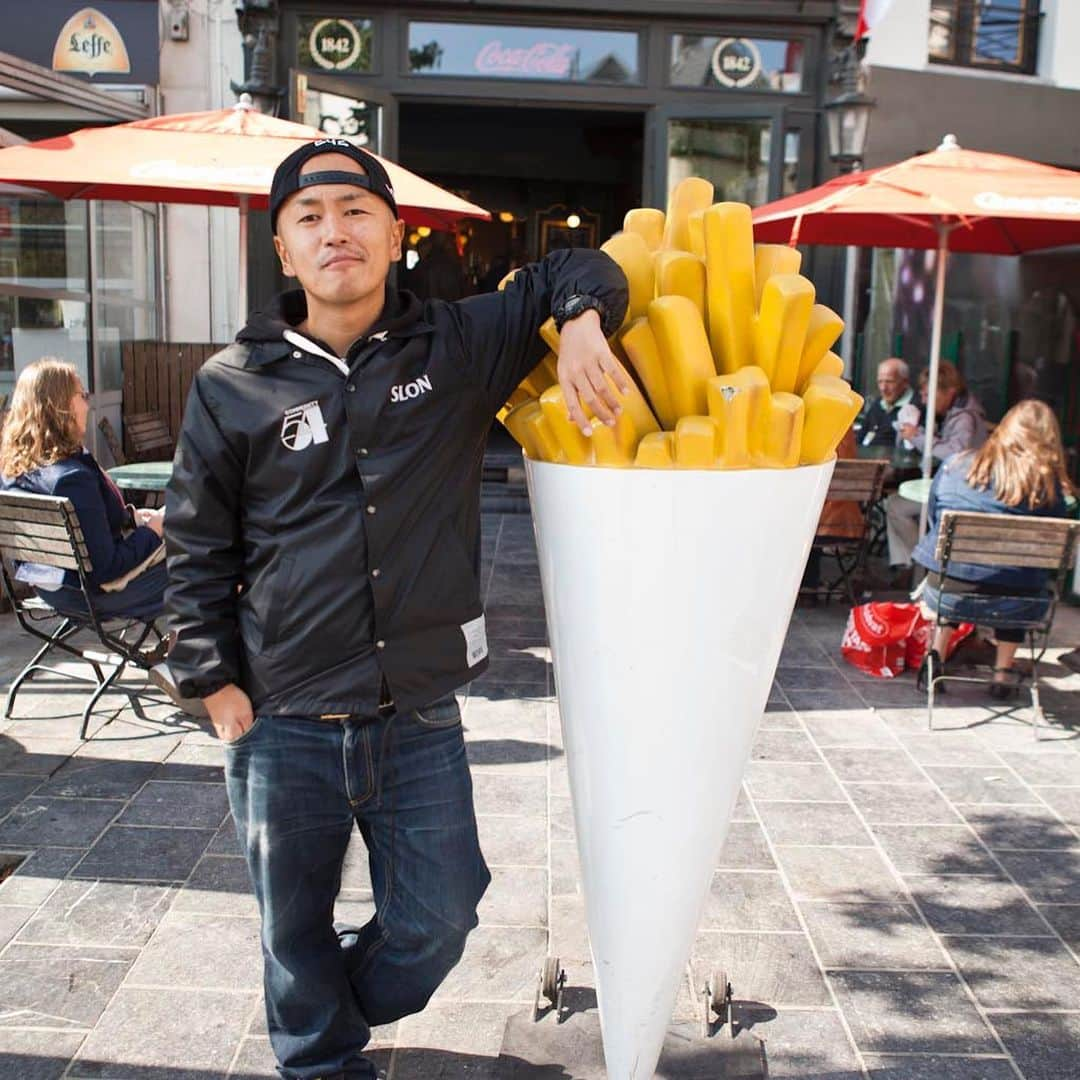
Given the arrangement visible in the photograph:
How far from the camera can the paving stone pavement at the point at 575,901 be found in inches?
112

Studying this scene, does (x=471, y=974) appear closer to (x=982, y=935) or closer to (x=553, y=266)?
(x=982, y=935)

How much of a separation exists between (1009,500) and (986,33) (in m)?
6.08

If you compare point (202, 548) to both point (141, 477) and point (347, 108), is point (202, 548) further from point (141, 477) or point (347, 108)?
point (347, 108)

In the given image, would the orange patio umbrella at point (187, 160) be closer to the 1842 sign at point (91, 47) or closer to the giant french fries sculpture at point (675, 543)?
the giant french fries sculpture at point (675, 543)

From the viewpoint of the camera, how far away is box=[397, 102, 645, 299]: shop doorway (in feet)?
46.3

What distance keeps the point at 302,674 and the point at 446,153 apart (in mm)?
13482

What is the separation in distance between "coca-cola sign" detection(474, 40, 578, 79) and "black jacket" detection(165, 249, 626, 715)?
776 centimetres

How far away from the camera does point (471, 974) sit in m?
3.14

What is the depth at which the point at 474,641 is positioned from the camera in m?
2.36

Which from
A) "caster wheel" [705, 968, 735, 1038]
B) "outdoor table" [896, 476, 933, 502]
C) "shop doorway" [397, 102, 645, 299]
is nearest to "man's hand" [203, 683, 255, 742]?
"caster wheel" [705, 968, 735, 1038]

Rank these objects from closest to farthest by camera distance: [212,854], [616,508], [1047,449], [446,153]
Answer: [616,508]
[212,854]
[1047,449]
[446,153]

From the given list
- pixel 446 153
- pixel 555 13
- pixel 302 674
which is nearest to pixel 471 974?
pixel 302 674

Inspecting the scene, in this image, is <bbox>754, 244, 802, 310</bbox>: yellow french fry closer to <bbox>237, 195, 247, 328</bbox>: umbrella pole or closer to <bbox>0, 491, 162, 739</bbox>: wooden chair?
<bbox>0, 491, 162, 739</bbox>: wooden chair

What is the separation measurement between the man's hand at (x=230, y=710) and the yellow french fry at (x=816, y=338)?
1.22 m
